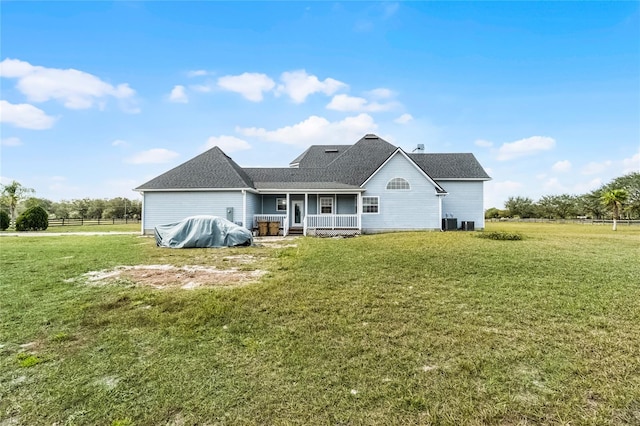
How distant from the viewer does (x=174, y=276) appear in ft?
24.5

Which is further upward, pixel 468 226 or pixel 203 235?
pixel 468 226

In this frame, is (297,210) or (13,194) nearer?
(297,210)

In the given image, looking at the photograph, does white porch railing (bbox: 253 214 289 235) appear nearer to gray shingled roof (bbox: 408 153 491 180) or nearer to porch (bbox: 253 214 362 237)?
porch (bbox: 253 214 362 237)

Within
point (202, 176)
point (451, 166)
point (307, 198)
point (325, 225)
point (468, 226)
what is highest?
point (451, 166)

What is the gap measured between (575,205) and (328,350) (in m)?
58.9

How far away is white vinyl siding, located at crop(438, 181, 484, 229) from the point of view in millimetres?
21125

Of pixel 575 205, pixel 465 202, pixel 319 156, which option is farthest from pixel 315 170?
pixel 575 205

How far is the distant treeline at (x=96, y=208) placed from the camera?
1943 inches

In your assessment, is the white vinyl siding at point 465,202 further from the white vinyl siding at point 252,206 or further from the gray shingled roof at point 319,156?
the white vinyl siding at point 252,206

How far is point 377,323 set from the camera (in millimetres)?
4387

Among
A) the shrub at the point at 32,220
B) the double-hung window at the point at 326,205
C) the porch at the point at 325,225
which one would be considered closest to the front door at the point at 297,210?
the double-hung window at the point at 326,205

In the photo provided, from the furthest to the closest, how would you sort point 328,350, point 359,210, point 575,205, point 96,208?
point 96,208 < point 575,205 < point 359,210 < point 328,350

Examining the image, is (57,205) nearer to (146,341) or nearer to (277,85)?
(277,85)

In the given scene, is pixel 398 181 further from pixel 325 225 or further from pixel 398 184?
pixel 325 225
